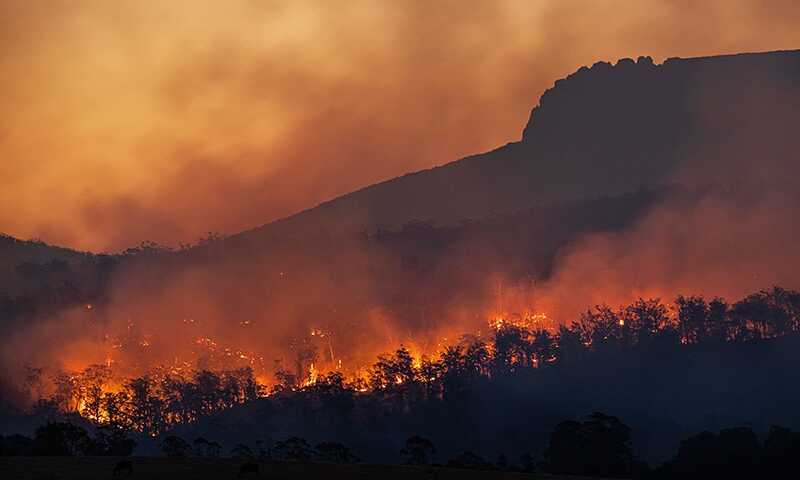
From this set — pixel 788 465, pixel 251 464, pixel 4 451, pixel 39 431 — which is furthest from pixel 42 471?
pixel 788 465

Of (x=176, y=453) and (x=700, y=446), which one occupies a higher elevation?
(x=176, y=453)

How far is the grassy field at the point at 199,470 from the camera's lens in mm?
106125

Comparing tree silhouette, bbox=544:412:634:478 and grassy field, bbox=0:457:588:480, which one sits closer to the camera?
grassy field, bbox=0:457:588:480

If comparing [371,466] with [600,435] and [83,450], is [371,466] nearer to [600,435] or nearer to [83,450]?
[600,435]

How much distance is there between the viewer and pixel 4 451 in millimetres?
170250

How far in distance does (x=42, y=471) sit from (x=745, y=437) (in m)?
118

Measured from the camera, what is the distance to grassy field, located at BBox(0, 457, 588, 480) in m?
106

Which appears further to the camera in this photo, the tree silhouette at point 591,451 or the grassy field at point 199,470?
the tree silhouette at point 591,451

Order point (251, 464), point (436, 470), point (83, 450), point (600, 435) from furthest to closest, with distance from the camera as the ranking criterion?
point (83, 450)
point (600, 435)
point (436, 470)
point (251, 464)

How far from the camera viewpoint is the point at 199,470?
109m

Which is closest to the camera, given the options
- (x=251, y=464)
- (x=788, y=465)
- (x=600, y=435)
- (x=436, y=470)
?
(x=251, y=464)

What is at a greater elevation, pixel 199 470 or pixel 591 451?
pixel 199 470

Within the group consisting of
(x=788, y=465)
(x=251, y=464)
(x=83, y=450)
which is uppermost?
(x=83, y=450)

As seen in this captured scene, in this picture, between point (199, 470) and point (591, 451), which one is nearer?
point (199, 470)
